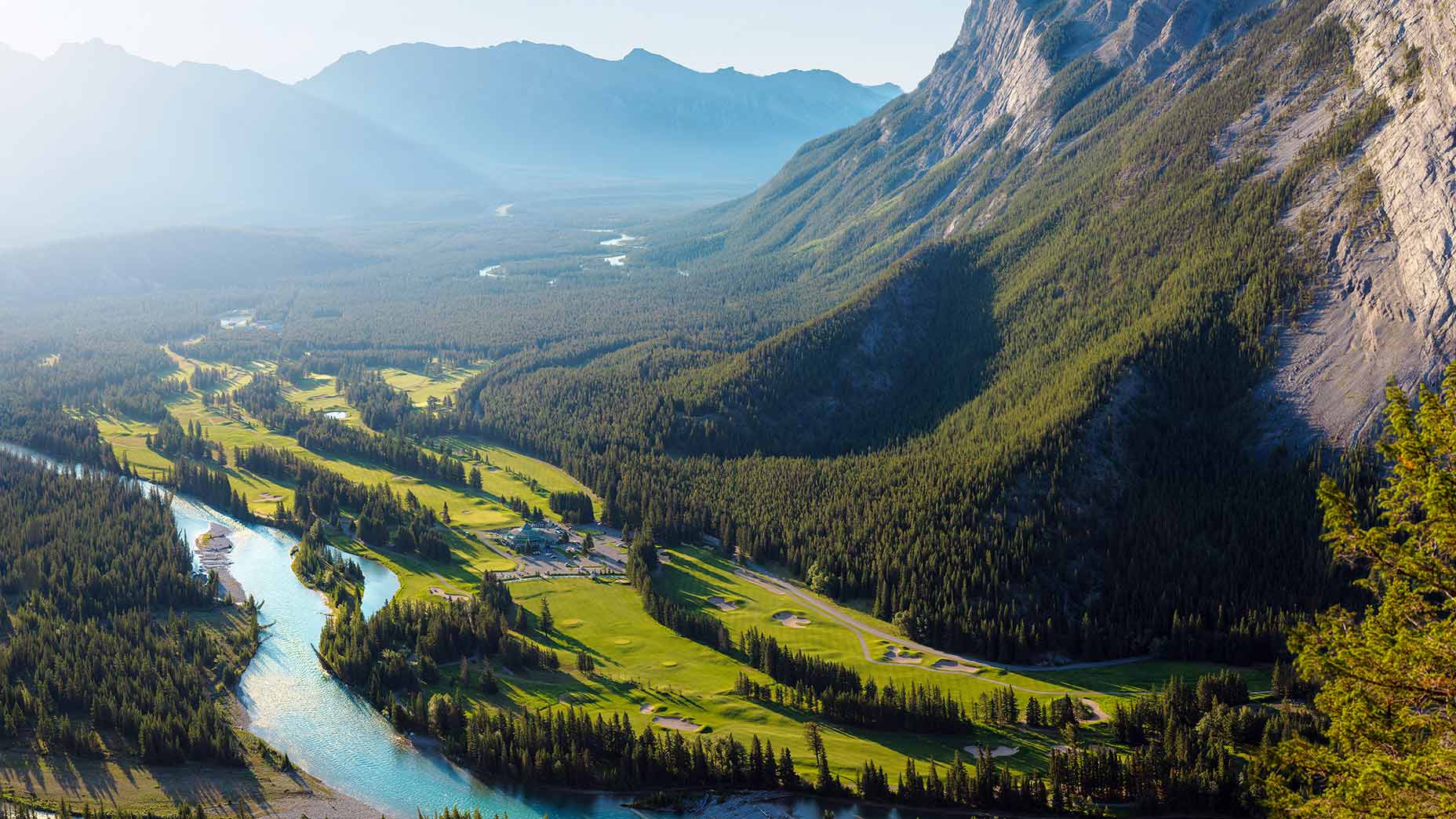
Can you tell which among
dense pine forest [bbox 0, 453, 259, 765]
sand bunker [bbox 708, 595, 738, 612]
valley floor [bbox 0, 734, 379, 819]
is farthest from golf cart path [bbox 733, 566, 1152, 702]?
dense pine forest [bbox 0, 453, 259, 765]

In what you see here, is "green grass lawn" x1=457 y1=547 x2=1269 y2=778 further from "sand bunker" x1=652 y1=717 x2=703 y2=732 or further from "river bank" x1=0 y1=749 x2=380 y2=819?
"river bank" x1=0 y1=749 x2=380 y2=819

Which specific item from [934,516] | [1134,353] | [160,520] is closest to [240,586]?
[160,520]

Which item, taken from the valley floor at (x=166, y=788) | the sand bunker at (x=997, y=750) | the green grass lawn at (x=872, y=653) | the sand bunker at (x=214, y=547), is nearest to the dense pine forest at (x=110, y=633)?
the valley floor at (x=166, y=788)

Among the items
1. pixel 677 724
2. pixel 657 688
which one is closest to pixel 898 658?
pixel 657 688

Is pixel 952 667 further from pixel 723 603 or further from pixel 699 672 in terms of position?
pixel 723 603

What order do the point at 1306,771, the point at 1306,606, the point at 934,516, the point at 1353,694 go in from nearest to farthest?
1. the point at 1353,694
2. the point at 1306,771
3. the point at 1306,606
4. the point at 934,516

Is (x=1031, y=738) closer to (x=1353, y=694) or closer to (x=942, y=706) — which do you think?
(x=942, y=706)
